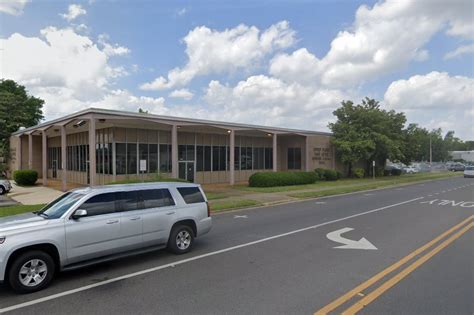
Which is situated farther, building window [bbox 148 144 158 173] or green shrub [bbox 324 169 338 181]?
green shrub [bbox 324 169 338 181]

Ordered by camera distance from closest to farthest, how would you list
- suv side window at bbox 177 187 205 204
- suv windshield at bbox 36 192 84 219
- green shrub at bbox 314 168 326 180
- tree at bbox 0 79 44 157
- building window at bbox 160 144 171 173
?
suv windshield at bbox 36 192 84 219, suv side window at bbox 177 187 205 204, building window at bbox 160 144 171 173, green shrub at bbox 314 168 326 180, tree at bbox 0 79 44 157

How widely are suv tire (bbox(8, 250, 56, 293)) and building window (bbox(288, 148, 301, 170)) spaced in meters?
29.9

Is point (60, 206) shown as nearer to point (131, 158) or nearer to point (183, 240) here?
point (183, 240)

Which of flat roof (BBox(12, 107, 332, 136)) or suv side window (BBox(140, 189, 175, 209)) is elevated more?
flat roof (BBox(12, 107, 332, 136))

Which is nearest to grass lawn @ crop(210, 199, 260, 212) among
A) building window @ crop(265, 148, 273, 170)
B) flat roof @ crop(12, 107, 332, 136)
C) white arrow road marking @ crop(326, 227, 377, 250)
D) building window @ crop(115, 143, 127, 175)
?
white arrow road marking @ crop(326, 227, 377, 250)

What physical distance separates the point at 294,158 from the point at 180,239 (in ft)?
92.0

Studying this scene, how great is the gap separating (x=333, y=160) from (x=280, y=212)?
24.4 m

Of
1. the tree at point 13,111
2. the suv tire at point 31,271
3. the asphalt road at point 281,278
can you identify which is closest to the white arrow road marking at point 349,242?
the asphalt road at point 281,278

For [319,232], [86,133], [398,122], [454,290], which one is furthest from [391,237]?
[398,122]

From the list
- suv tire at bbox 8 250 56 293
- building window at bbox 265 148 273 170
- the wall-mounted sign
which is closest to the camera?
suv tire at bbox 8 250 56 293

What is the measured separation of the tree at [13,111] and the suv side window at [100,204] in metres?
37.1

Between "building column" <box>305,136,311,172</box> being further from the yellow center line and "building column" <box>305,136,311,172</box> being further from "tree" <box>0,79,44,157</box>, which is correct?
"tree" <box>0,79,44,157</box>

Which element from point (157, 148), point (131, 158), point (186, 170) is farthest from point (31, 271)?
point (186, 170)

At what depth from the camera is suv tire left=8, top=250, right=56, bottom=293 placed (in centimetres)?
533
